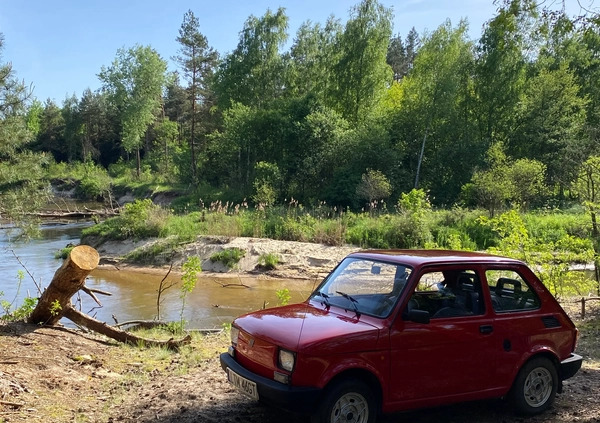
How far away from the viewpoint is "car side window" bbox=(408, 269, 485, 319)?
5215 millimetres

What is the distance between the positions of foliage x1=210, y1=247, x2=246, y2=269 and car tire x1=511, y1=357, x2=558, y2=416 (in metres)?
16.4

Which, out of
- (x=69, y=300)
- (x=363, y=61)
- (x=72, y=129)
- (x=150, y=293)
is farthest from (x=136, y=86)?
(x=69, y=300)

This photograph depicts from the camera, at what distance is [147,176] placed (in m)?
54.2

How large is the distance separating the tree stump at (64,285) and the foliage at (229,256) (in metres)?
13.0

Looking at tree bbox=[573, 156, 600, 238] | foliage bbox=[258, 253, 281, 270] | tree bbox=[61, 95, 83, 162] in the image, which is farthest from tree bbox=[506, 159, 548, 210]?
tree bbox=[61, 95, 83, 162]

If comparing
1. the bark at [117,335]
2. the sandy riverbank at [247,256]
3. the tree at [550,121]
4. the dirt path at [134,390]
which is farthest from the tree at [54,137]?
the dirt path at [134,390]

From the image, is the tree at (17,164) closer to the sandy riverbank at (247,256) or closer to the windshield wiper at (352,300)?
the windshield wiper at (352,300)

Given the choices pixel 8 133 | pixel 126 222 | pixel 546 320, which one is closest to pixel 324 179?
pixel 126 222

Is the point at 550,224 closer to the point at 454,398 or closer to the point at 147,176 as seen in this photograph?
the point at 454,398

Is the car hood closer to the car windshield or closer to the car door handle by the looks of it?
the car windshield

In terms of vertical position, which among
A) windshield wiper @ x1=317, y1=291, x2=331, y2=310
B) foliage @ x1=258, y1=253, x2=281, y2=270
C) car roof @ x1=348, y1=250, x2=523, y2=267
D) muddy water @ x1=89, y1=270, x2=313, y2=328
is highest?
car roof @ x1=348, y1=250, x2=523, y2=267

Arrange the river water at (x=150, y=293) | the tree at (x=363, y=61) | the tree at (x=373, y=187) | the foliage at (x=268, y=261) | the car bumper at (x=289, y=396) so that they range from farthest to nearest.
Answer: the tree at (x=363, y=61) → the tree at (x=373, y=187) → the foliage at (x=268, y=261) → the river water at (x=150, y=293) → the car bumper at (x=289, y=396)

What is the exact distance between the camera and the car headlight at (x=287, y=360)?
443cm

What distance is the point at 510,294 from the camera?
19.4 feet
